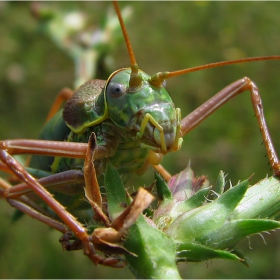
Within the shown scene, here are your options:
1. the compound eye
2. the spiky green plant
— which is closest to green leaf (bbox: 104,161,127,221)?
the spiky green plant

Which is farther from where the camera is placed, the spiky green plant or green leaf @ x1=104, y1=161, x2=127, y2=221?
green leaf @ x1=104, y1=161, x2=127, y2=221

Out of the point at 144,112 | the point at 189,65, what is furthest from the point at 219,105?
the point at 189,65

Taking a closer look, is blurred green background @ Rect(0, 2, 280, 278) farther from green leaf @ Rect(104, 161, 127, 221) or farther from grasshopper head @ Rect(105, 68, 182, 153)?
green leaf @ Rect(104, 161, 127, 221)

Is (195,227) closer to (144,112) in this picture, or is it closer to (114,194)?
(114,194)

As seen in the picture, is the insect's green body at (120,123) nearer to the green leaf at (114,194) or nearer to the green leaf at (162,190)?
the green leaf at (162,190)

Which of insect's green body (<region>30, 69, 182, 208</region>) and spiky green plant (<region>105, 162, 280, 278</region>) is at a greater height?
insect's green body (<region>30, 69, 182, 208</region>)

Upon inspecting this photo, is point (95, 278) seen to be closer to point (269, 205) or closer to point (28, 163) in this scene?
point (28, 163)

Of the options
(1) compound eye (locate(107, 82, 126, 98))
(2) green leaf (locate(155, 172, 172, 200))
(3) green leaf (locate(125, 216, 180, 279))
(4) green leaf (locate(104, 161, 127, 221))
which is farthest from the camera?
(1) compound eye (locate(107, 82, 126, 98))

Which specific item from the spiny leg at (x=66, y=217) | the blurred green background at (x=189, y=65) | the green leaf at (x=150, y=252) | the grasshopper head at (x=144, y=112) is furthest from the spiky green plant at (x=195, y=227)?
the blurred green background at (x=189, y=65)

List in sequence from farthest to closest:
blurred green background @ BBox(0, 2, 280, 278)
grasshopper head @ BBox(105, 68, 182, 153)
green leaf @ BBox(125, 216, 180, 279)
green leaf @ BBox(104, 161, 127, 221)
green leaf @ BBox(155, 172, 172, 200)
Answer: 1. blurred green background @ BBox(0, 2, 280, 278)
2. grasshopper head @ BBox(105, 68, 182, 153)
3. green leaf @ BBox(155, 172, 172, 200)
4. green leaf @ BBox(104, 161, 127, 221)
5. green leaf @ BBox(125, 216, 180, 279)

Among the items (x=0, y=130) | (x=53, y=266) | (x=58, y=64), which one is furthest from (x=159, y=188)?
(x=58, y=64)
